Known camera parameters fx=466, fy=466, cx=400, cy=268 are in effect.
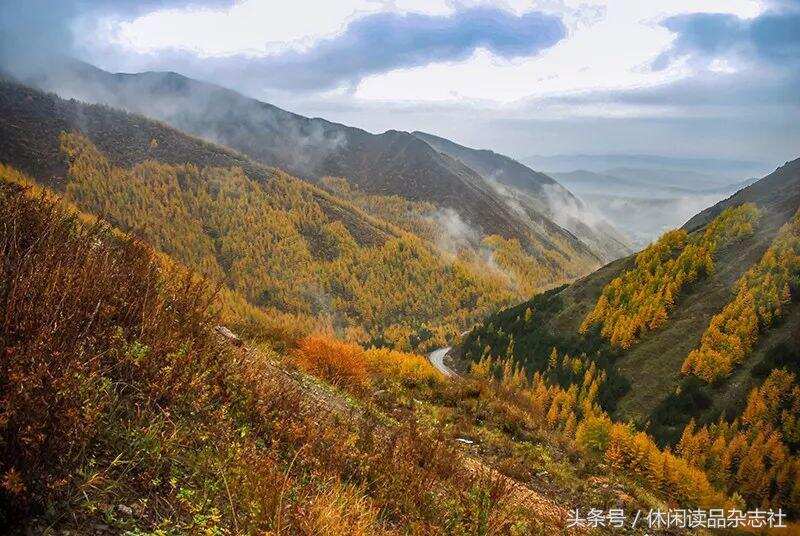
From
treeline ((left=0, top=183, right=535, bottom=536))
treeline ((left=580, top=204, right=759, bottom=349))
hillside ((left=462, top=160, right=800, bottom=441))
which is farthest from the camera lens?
treeline ((left=580, top=204, right=759, bottom=349))

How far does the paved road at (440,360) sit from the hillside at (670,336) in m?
8.33

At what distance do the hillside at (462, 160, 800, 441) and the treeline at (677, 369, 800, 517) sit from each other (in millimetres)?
4061

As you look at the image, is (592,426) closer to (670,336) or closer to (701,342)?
(701,342)

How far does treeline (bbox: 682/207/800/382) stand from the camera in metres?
91.8

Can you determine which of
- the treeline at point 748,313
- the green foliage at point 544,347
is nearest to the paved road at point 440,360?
the green foliage at point 544,347

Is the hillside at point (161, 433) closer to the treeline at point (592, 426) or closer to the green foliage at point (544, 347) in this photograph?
the treeline at point (592, 426)

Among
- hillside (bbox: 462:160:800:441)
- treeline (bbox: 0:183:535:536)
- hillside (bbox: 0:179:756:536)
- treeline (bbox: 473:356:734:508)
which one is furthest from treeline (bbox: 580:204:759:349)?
treeline (bbox: 0:183:535:536)

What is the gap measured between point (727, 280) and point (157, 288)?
131898 mm

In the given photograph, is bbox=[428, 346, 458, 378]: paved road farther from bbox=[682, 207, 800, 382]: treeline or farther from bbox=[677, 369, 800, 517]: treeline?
bbox=[677, 369, 800, 517]: treeline

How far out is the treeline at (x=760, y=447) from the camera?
7694 centimetres

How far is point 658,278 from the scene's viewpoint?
4823 inches

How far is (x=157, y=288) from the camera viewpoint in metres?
A: 7.34

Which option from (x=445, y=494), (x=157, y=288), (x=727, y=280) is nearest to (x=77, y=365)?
(x=157, y=288)

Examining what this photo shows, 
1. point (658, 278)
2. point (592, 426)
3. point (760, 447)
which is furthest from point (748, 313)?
point (592, 426)
